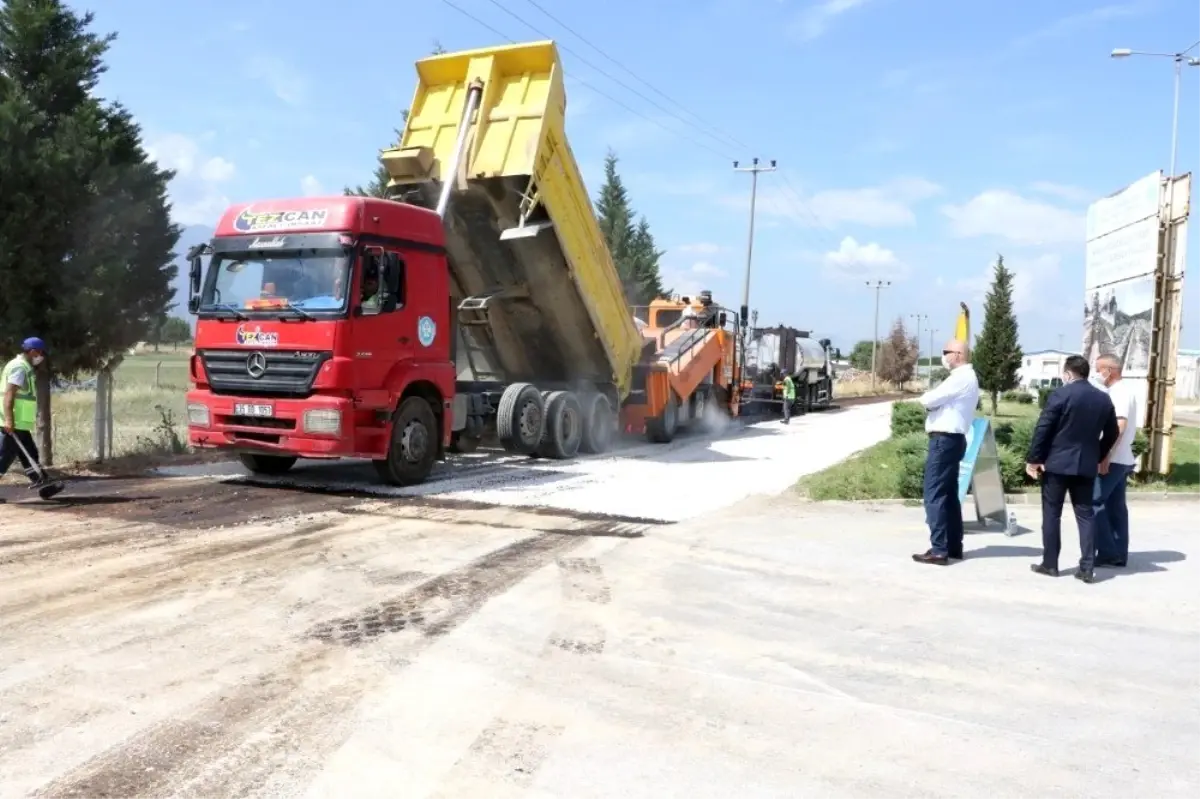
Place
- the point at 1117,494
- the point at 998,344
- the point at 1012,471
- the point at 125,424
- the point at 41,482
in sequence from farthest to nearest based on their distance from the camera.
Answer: the point at 998,344 → the point at 125,424 → the point at 1012,471 → the point at 41,482 → the point at 1117,494

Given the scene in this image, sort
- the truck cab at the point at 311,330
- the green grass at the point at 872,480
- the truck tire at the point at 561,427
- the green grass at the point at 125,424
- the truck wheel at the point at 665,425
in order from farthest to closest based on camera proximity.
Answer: the truck wheel at the point at 665,425
the truck tire at the point at 561,427
the green grass at the point at 125,424
the green grass at the point at 872,480
the truck cab at the point at 311,330

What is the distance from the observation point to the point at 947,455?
23.2 ft

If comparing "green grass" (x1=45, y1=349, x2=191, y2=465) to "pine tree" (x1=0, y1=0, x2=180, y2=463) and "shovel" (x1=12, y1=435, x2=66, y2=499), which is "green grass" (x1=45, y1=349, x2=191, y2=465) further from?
"shovel" (x1=12, y1=435, x2=66, y2=499)

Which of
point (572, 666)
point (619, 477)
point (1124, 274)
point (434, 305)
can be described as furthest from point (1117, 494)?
point (434, 305)

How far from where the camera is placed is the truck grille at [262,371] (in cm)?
Result: 946

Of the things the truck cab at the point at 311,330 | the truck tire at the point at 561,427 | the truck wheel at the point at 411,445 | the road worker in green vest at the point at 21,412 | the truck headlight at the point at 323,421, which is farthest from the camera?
the truck tire at the point at 561,427

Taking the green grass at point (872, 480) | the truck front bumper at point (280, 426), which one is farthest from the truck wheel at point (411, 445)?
the green grass at point (872, 480)

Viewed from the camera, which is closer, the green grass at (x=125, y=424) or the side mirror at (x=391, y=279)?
the side mirror at (x=391, y=279)

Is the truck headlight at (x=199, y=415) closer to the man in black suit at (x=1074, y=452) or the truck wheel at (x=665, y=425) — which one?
the man in black suit at (x=1074, y=452)

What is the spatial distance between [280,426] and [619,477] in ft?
14.6

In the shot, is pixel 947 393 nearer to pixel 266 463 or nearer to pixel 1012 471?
pixel 1012 471

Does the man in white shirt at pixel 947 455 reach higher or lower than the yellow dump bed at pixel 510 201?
lower

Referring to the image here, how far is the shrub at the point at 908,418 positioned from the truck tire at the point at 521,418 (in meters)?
6.05

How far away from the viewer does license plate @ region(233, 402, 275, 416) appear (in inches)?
378
